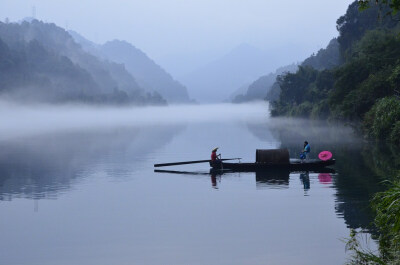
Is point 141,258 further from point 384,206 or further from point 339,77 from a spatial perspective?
point 339,77

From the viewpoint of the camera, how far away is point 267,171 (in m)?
47.0

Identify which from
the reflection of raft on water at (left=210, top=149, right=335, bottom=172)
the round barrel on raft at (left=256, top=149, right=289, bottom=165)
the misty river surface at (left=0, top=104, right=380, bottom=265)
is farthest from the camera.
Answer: the round barrel on raft at (left=256, top=149, right=289, bottom=165)

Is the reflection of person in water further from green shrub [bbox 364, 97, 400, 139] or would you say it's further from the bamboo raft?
green shrub [bbox 364, 97, 400, 139]

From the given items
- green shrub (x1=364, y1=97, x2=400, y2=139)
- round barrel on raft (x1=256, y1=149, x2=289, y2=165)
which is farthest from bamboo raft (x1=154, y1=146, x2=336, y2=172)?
green shrub (x1=364, y1=97, x2=400, y2=139)

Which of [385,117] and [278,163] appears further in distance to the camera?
[385,117]

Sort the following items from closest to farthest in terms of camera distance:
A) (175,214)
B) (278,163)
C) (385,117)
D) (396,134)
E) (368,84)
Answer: (175,214) < (278,163) < (396,134) < (385,117) < (368,84)

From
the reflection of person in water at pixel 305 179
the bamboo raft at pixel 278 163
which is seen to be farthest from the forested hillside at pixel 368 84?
the reflection of person in water at pixel 305 179

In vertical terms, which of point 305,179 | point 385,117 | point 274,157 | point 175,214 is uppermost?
point 385,117

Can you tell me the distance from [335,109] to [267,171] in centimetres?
5462

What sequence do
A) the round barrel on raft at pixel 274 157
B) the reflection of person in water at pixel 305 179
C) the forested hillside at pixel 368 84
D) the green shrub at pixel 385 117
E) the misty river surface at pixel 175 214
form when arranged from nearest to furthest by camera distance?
the misty river surface at pixel 175 214 → the reflection of person in water at pixel 305 179 → the round barrel on raft at pixel 274 157 → the green shrub at pixel 385 117 → the forested hillside at pixel 368 84

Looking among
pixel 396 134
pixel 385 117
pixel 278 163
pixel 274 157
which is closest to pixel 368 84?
pixel 385 117

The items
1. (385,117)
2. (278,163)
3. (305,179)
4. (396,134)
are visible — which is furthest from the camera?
(385,117)

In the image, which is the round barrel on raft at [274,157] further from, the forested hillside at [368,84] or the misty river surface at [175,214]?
the forested hillside at [368,84]

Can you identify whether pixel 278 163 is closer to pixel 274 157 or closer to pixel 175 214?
pixel 274 157
